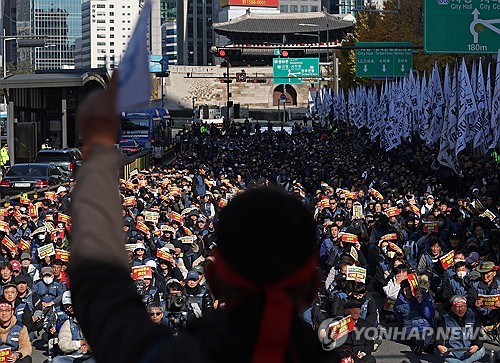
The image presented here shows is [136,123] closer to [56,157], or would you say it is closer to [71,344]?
[56,157]

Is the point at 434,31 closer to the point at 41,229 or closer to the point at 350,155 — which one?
the point at 41,229

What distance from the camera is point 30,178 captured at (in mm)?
30781

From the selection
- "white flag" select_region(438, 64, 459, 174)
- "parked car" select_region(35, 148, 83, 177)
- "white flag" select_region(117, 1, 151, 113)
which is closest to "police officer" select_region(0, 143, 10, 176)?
"parked car" select_region(35, 148, 83, 177)

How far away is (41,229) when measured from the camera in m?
18.1

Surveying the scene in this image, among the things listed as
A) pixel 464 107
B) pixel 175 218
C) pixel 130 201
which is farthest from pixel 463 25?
pixel 175 218

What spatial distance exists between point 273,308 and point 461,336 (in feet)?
33.5

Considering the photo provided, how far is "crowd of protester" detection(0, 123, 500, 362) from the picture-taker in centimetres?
1168

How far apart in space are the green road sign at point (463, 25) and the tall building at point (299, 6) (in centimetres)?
15394

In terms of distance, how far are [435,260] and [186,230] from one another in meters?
4.48

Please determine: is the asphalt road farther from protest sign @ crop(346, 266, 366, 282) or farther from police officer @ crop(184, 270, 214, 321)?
police officer @ crop(184, 270, 214, 321)

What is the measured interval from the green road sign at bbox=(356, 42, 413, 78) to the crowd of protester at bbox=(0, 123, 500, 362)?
13224 millimetres

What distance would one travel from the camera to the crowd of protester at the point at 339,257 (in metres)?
11.7

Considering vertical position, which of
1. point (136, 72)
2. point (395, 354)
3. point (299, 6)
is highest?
point (299, 6)

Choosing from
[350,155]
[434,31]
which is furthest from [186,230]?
[350,155]
